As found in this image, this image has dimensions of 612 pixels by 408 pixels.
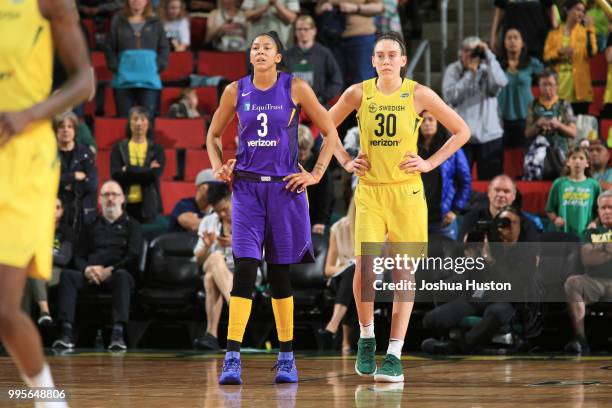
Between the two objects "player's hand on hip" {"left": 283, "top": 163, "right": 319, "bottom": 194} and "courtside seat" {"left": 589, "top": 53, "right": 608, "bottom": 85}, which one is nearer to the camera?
"player's hand on hip" {"left": 283, "top": 163, "right": 319, "bottom": 194}

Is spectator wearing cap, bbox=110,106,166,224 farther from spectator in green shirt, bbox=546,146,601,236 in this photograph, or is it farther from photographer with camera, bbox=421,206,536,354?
spectator in green shirt, bbox=546,146,601,236

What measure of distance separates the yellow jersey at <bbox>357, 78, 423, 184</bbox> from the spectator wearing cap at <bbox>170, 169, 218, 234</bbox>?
3.77m

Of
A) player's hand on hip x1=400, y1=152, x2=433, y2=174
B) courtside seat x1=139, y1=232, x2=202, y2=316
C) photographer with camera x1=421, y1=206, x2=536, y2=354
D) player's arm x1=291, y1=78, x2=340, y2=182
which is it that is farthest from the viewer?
courtside seat x1=139, y1=232, x2=202, y2=316

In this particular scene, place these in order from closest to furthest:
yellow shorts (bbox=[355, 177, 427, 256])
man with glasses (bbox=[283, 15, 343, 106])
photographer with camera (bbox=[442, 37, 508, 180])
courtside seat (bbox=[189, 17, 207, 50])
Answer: yellow shorts (bbox=[355, 177, 427, 256]), photographer with camera (bbox=[442, 37, 508, 180]), man with glasses (bbox=[283, 15, 343, 106]), courtside seat (bbox=[189, 17, 207, 50])

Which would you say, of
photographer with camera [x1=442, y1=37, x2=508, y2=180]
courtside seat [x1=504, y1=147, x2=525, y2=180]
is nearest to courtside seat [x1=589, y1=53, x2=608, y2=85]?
courtside seat [x1=504, y1=147, x2=525, y2=180]

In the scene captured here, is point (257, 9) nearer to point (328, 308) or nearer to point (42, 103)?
point (328, 308)

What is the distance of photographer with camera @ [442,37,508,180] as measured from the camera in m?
12.0

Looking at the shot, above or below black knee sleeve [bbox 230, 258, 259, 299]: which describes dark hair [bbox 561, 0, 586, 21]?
above

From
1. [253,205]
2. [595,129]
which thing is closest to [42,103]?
[253,205]

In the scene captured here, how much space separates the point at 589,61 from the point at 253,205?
7479 mm

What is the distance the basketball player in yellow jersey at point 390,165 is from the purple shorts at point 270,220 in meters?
0.55

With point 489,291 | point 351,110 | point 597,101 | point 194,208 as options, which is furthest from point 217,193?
point 597,101

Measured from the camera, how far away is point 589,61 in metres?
13.2

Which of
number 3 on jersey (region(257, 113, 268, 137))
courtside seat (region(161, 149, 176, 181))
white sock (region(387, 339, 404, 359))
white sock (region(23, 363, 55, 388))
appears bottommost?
white sock (region(387, 339, 404, 359))
